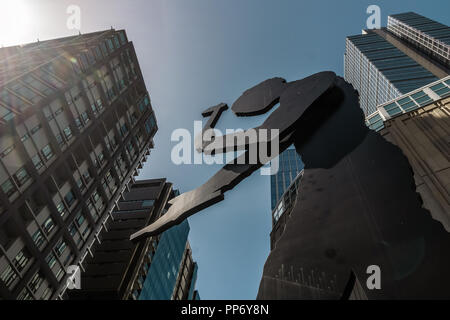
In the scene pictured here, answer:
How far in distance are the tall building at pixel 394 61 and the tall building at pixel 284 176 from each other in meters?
27.5

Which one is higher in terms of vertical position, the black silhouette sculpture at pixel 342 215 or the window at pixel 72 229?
the black silhouette sculpture at pixel 342 215

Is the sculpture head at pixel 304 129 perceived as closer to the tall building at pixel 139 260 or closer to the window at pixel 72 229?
the window at pixel 72 229

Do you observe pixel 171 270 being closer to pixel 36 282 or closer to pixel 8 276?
pixel 36 282

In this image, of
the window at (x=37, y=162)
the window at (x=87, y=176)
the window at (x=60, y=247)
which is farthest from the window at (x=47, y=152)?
the window at (x=60, y=247)

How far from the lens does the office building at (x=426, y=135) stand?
1512 cm

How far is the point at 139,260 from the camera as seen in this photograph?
121ft

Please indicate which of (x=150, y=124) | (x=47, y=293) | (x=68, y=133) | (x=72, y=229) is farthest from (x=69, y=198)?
(x=150, y=124)

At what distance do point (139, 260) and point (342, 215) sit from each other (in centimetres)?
3871

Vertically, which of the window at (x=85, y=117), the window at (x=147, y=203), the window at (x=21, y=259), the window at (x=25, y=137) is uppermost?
the window at (x=25, y=137)

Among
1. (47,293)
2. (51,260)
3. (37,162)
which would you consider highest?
(37,162)

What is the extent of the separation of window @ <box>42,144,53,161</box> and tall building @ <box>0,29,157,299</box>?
92 mm

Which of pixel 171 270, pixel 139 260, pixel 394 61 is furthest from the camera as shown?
pixel 394 61

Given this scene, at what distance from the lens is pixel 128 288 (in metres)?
33.5
